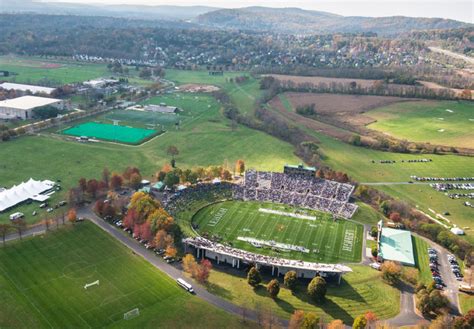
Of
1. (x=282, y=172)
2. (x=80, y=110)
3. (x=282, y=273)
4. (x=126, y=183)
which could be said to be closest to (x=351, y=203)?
(x=282, y=172)

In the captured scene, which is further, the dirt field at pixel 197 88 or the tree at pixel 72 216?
the dirt field at pixel 197 88

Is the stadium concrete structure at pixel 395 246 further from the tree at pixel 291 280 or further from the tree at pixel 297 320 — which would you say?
the tree at pixel 297 320

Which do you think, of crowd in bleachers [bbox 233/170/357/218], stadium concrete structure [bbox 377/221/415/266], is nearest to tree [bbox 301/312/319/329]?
stadium concrete structure [bbox 377/221/415/266]

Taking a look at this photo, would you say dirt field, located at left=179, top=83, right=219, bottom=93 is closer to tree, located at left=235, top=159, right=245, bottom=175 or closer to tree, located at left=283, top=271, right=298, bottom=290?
tree, located at left=235, top=159, right=245, bottom=175

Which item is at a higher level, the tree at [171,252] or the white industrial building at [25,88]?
the white industrial building at [25,88]

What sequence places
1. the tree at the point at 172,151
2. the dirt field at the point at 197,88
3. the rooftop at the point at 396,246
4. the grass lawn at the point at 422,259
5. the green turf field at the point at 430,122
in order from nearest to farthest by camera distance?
the grass lawn at the point at 422,259, the rooftop at the point at 396,246, the tree at the point at 172,151, the green turf field at the point at 430,122, the dirt field at the point at 197,88

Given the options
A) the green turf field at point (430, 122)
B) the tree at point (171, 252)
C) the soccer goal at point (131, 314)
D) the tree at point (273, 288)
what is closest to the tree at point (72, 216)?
the tree at point (171, 252)
